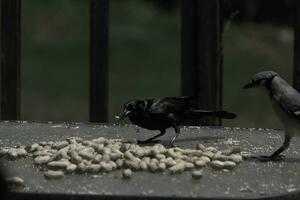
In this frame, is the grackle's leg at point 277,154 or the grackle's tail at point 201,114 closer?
the grackle's leg at point 277,154

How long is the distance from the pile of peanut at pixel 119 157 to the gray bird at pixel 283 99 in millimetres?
216

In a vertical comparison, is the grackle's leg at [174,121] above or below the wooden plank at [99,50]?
below

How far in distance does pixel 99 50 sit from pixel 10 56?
40 cm

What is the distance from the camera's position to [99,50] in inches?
164

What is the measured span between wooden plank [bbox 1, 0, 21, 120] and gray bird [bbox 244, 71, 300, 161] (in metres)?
1.36

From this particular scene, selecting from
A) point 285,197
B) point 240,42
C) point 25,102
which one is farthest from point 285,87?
point 240,42

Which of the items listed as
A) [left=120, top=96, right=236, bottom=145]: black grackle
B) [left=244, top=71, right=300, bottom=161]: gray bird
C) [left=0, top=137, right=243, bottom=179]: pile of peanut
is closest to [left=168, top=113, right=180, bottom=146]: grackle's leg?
[left=120, top=96, right=236, bottom=145]: black grackle

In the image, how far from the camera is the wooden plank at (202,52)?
4.12 meters

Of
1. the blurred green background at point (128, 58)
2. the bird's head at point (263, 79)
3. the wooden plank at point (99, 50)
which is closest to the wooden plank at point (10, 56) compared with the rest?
the wooden plank at point (99, 50)

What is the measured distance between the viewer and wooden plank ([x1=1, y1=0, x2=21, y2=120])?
13.8 ft

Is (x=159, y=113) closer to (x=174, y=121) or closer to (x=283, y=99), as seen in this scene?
(x=174, y=121)

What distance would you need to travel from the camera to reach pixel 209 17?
412cm

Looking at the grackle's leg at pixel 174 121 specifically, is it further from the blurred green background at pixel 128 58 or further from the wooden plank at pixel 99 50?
the blurred green background at pixel 128 58

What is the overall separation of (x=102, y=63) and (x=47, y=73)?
18.9ft
